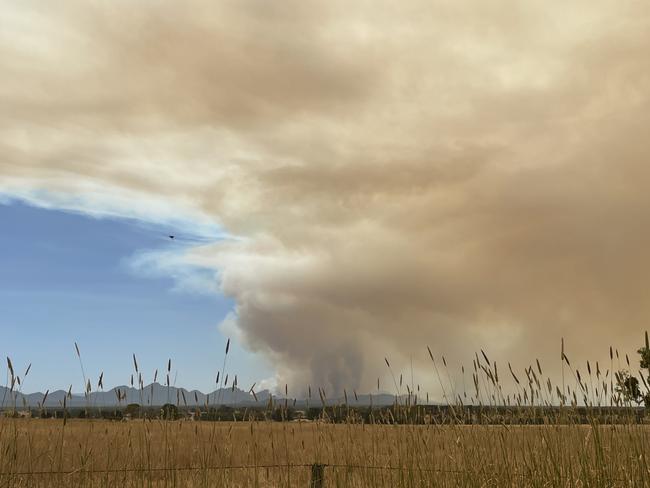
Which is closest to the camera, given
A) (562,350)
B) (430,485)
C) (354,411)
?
(562,350)

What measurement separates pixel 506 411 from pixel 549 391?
1.99ft

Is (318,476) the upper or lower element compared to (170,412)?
lower

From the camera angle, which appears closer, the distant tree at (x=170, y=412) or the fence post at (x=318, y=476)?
the distant tree at (x=170, y=412)

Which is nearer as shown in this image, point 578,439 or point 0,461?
point 578,439

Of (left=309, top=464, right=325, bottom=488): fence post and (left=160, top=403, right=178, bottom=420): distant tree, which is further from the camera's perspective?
(left=309, top=464, right=325, bottom=488): fence post

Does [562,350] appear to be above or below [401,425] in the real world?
above

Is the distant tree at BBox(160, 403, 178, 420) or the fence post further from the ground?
→ the distant tree at BBox(160, 403, 178, 420)

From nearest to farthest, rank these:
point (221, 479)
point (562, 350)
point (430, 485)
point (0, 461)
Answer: point (562, 350), point (430, 485), point (221, 479), point (0, 461)

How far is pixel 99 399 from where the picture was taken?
7520 mm

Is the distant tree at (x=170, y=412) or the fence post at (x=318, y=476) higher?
the distant tree at (x=170, y=412)

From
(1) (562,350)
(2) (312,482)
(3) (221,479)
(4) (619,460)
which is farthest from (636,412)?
(3) (221,479)

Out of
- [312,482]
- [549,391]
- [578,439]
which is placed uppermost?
[549,391]

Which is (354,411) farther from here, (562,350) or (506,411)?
(562,350)

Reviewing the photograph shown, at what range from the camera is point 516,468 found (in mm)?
6188
